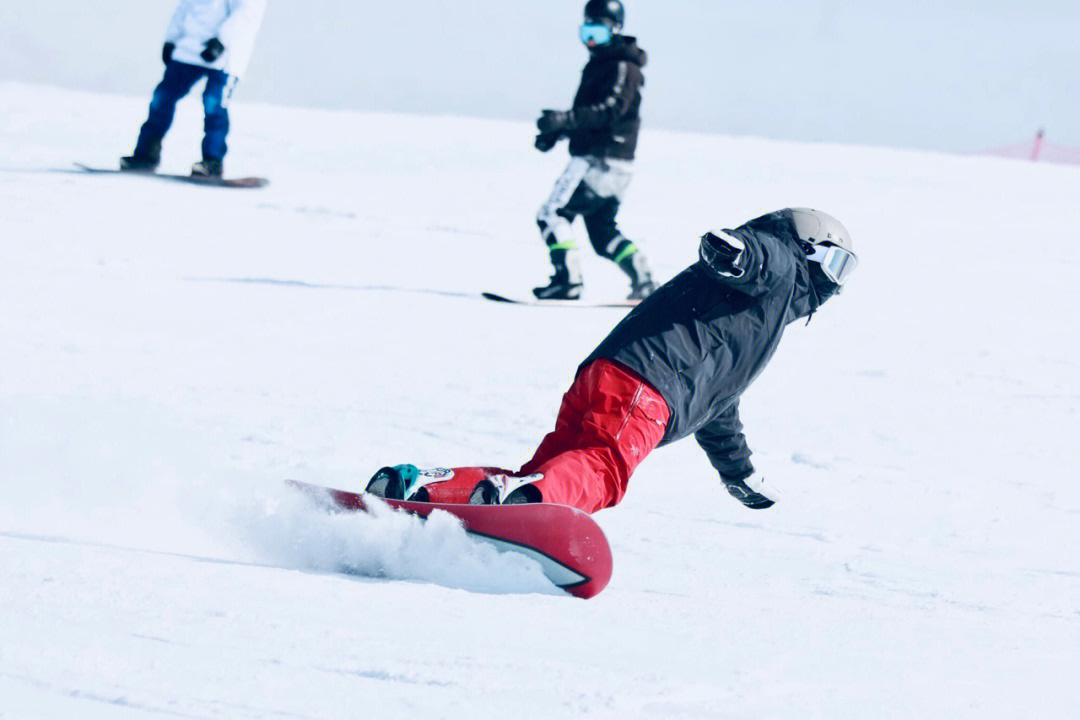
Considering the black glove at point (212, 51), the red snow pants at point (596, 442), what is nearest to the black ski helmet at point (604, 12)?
the black glove at point (212, 51)

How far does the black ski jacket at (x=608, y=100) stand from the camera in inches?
279

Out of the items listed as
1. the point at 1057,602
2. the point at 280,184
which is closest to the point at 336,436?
the point at 1057,602

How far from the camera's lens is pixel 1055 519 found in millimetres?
4789

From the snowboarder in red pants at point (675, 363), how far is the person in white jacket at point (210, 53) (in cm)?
613

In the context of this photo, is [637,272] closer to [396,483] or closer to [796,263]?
[796,263]

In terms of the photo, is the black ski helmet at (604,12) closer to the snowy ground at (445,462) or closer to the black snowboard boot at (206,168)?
the snowy ground at (445,462)

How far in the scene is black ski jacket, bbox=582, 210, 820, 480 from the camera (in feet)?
11.2

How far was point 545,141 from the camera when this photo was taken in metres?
7.00

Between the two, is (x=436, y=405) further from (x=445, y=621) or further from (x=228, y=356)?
(x=445, y=621)

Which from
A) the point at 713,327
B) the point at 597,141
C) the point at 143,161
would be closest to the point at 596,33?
the point at 597,141

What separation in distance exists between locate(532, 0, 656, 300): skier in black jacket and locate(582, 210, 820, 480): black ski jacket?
352 cm

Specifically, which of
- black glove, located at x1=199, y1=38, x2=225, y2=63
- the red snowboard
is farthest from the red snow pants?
black glove, located at x1=199, y1=38, x2=225, y2=63

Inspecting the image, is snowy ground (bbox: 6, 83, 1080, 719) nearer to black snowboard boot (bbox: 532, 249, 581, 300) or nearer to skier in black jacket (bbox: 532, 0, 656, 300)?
black snowboard boot (bbox: 532, 249, 581, 300)

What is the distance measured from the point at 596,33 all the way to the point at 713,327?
3.94 meters
